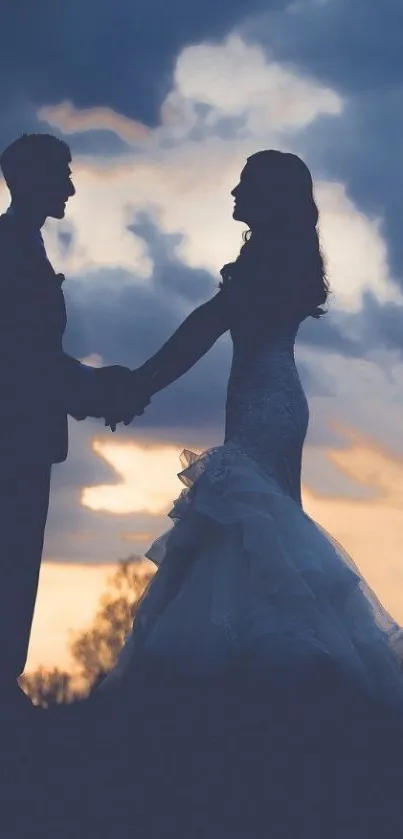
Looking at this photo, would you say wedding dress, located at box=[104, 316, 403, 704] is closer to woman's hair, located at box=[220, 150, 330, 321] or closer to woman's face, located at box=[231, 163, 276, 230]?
woman's hair, located at box=[220, 150, 330, 321]

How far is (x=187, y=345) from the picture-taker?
978cm

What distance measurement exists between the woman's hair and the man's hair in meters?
1.62

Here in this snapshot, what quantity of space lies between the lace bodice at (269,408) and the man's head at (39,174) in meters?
1.98

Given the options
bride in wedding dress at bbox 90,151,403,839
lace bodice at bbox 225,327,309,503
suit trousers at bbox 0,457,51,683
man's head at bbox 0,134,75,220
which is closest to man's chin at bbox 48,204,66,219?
man's head at bbox 0,134,75,220

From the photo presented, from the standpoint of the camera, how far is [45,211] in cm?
1005

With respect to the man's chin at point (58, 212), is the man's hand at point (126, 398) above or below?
below

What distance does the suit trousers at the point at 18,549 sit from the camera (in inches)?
384

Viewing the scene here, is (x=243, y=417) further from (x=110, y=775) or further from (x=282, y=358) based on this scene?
(x=110, y=775)

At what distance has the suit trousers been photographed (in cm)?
974

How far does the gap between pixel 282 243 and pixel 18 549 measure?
2749mm

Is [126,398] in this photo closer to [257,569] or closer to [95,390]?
[95,390]

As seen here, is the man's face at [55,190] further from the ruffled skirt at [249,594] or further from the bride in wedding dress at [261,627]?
the ruffled skirt at [249,594]

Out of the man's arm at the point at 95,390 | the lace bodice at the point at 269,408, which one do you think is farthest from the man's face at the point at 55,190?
the lace bodice at the point at 269,408

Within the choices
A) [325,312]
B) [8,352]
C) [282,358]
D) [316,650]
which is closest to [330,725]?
[316,650]
